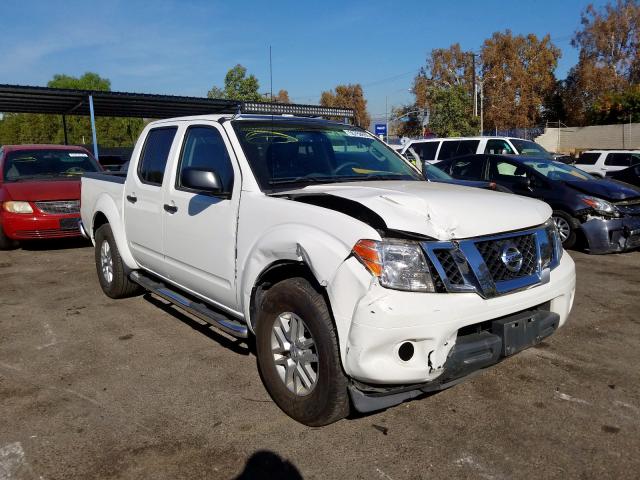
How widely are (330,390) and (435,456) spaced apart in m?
0.67

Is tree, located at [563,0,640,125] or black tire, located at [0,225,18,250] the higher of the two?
tree, located at [563,0,640,125]

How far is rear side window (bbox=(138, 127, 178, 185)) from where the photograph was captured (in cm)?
478

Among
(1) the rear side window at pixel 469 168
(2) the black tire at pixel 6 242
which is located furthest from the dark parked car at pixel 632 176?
(2) the black tire at pixel 6 242

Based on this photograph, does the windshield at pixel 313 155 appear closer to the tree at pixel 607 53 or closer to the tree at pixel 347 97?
the tree at pixel 607 53

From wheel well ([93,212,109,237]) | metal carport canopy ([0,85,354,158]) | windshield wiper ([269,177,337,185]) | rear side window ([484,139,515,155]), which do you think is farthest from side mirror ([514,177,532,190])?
metal carport canopy ([0,85,354,158])

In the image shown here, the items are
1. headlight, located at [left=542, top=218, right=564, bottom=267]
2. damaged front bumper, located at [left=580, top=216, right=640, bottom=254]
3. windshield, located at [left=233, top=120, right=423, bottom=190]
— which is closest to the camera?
headlight, located at [left=542, top=218, right=564, bottom=267]

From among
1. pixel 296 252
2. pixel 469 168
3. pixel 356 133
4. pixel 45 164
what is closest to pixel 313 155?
pixel 356 133

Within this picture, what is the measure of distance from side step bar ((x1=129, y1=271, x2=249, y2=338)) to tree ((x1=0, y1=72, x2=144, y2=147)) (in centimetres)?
4633

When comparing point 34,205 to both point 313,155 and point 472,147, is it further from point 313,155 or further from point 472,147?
point 472,147

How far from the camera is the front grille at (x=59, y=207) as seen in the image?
8547mm

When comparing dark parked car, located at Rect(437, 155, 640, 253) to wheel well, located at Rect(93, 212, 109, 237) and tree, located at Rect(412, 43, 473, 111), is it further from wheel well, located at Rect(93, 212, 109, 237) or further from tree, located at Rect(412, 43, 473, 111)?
tree, located at Rect(412, 43, 473, 111)

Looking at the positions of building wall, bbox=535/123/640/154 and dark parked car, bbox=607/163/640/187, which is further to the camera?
building wall, bbox=535/123/640/154

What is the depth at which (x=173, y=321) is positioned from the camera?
5.29 meters

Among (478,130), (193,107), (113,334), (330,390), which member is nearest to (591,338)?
(330,390)
